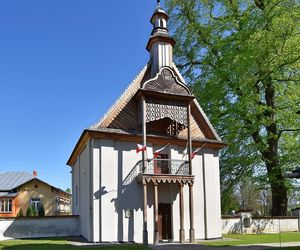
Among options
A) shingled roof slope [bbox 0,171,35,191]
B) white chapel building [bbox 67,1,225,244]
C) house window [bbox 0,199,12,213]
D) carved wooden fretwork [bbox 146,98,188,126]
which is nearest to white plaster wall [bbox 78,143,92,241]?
white chapel building [bbox 67,1,225,244]

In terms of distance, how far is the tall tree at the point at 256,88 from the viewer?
26.3 meters

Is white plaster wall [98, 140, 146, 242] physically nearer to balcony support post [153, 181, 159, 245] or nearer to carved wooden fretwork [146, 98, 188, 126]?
balcony support post [153, 181, 159, 245]

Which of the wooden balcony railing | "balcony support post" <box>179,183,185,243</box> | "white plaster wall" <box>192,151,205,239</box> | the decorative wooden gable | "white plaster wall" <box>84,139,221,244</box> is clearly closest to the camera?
"white plaster wall" <box>84,139,221,244</box>

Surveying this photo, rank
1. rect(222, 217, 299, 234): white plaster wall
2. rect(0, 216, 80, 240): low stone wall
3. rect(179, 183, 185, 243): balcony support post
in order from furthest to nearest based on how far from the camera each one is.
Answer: rect(222, 217, 299, 234): white plaster wall, rect(0, 216, 80, 240): low stone wall, rect(179, 183, 185, 243): balcony support post

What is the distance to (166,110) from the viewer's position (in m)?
21.1

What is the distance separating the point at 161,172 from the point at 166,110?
11.3ft

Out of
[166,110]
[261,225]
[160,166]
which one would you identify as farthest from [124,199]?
[261,225]

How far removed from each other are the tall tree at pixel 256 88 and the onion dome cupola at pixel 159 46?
5.78 meters

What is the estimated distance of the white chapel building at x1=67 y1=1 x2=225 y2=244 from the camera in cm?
1961

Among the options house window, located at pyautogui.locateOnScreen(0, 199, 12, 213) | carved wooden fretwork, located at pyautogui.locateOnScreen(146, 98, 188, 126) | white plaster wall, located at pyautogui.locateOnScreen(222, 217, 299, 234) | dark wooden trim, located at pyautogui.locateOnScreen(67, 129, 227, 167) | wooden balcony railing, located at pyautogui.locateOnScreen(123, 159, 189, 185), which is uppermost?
carved wooden fretwork, located at pyautogui.locateOnScreen(146, 98, 188, 126)

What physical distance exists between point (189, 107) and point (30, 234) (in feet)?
38.3

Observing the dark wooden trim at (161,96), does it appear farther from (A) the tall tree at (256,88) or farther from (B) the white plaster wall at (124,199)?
(A) the tall tree at (256,88)

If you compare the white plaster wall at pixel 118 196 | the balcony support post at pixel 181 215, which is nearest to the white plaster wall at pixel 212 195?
the balcony support post at pixel 181 215

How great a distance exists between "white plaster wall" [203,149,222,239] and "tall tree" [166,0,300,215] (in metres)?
5.71
